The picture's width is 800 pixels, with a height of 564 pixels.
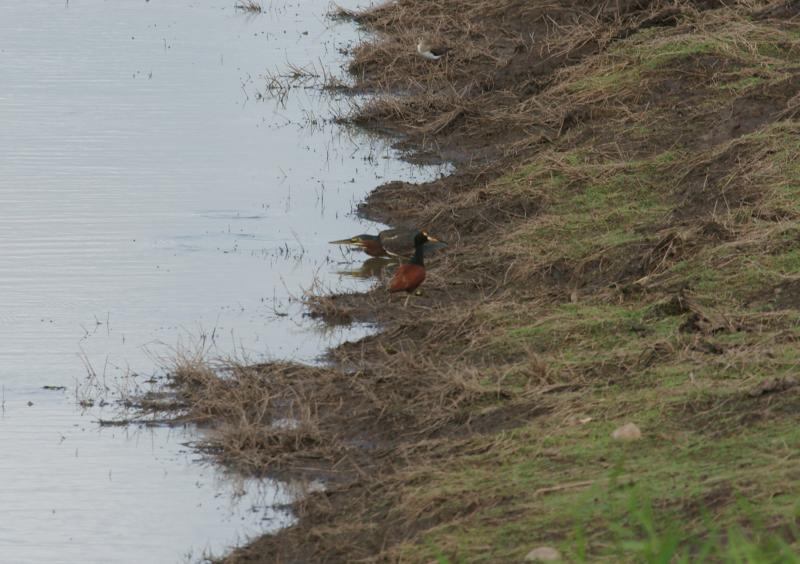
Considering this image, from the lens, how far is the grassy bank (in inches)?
229

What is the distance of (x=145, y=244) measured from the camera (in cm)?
1161

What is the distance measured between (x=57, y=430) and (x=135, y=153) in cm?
699

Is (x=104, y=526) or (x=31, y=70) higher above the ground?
(x=104, y=526)

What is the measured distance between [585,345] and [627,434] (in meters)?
1.81

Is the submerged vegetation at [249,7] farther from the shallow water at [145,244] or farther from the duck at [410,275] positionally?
the duck at [410,275]

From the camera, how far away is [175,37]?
21531 millimetres

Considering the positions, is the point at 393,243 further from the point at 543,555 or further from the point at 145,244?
the point at 543,555

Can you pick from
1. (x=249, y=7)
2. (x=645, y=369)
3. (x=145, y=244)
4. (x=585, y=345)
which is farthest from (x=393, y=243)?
(x=249, y=7)

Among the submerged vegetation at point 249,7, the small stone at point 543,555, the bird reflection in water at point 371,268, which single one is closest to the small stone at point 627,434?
the small stone at point 543,555

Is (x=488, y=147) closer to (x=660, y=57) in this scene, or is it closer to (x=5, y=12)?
(x=660, y=57)

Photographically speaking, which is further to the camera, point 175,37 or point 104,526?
point 175,37

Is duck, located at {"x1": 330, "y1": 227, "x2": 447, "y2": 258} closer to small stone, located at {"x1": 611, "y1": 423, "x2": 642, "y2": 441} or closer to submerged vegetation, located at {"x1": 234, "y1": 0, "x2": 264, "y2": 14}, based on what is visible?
small stone, located at {"x1": 611, "y1": 423, "x2": 642, "y2": 441}

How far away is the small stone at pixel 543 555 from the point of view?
17.5ft

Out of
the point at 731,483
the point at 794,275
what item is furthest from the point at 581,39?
the point at 731,483
